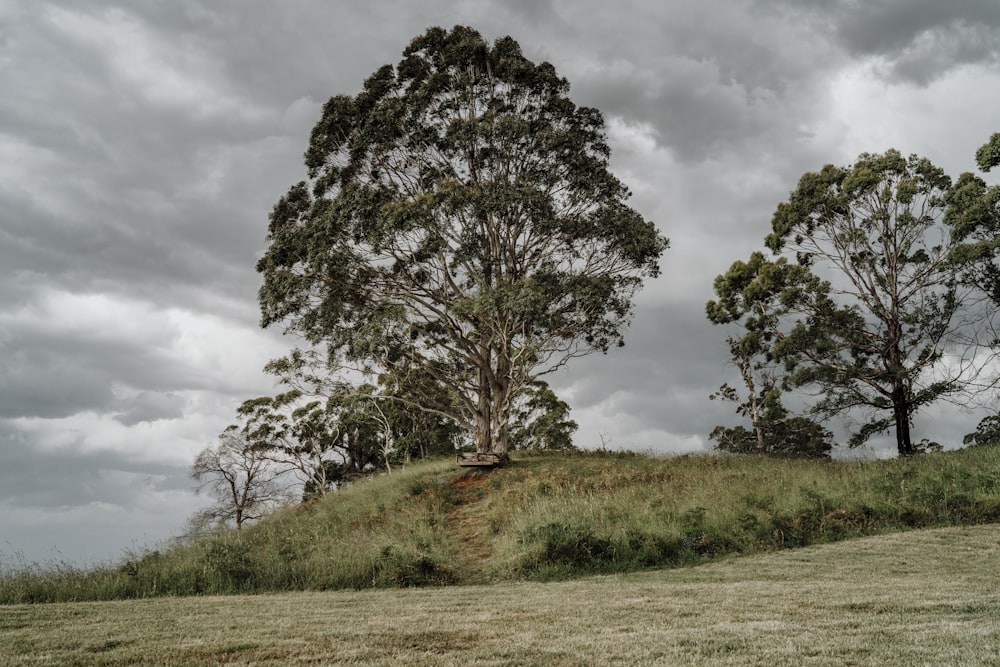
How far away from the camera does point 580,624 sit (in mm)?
6809

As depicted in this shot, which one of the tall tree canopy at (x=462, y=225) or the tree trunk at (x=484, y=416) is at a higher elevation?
the tall tree canopy at (x=462, y=225)

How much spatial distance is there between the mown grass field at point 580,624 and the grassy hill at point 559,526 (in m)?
1.83

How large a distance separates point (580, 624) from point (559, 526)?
6792 mm

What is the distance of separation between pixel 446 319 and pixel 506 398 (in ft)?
11.7

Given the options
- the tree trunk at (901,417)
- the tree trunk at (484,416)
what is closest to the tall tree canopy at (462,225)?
the tree trunk at (484,416)

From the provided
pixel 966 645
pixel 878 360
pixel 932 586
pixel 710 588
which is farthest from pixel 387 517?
pixel 878 360

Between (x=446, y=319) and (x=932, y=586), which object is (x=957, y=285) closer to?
(x=446, y=319)

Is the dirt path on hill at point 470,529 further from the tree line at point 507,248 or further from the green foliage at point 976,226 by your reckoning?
the green foliage at point 976,226

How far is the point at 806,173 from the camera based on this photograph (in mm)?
27984

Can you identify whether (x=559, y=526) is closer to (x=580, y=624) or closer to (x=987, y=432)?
(x=580, y=624)

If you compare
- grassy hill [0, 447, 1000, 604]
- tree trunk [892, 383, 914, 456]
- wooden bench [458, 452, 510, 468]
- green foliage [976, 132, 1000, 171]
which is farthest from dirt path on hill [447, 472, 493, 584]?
green foliage [976, 132, 1000, 171]

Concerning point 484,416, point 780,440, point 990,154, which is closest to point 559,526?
point 484,416

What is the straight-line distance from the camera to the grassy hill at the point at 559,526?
40.8ft

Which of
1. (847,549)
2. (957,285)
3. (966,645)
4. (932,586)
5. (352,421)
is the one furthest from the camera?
(352,421)
